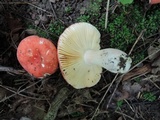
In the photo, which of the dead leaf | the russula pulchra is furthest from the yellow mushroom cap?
the dead leaf

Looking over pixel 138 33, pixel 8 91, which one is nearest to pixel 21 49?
pixel 8 91

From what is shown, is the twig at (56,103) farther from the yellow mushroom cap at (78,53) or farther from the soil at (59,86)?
the yellow mushroom cap at (78,53)

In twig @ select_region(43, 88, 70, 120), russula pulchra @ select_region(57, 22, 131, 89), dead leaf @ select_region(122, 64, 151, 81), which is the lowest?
twig @ select_region(43, 88, 70, 120)

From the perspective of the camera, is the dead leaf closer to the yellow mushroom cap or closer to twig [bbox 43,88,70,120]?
the yellow mushroom cap

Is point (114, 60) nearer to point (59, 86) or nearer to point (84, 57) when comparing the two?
point (84, 57)

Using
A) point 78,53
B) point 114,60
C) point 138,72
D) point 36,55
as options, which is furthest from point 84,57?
point 138,72

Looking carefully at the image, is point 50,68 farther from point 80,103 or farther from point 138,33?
point 138,33
